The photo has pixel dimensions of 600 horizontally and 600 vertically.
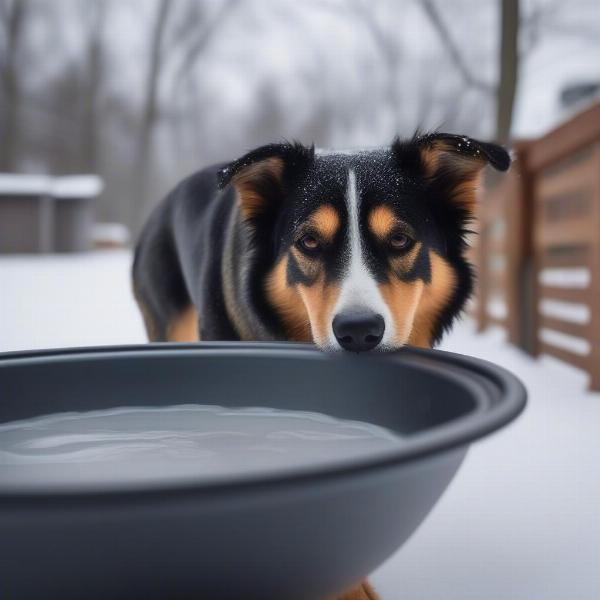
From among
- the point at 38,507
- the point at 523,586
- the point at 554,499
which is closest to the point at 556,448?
the point at 554,499

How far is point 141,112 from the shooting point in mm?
21984

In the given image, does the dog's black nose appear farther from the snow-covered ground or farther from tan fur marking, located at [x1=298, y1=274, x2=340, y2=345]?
the snow-covered ground

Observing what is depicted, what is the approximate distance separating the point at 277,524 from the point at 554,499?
139cm

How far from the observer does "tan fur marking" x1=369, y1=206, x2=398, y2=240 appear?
1.86 m

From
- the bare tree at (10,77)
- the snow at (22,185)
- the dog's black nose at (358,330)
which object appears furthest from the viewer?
the bare tree at (10,77)

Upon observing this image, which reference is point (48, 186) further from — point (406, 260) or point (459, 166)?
point (406, 260)

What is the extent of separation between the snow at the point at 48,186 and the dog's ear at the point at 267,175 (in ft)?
50.3

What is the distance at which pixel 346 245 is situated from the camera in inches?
72.6

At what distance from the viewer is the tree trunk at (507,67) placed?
802 centimetres

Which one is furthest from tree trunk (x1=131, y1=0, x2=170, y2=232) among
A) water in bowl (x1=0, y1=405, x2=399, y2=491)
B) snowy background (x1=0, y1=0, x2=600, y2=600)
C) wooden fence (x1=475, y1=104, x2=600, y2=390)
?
water in bowl (x1=0, y1=405, x2=399, y2=491)

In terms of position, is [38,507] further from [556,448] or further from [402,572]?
[556,448]

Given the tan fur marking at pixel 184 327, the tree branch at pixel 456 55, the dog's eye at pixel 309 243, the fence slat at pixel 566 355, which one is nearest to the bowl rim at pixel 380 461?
the dog's eye at pixel 309 243

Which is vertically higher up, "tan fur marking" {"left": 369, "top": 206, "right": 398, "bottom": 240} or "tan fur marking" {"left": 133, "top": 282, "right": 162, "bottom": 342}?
"tan fur marking" {"left": 369, "top": 206, "right": 398, "bottom": 240}

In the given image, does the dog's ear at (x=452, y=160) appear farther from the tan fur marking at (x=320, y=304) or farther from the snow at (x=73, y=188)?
the snow at (x=73, y=188)
